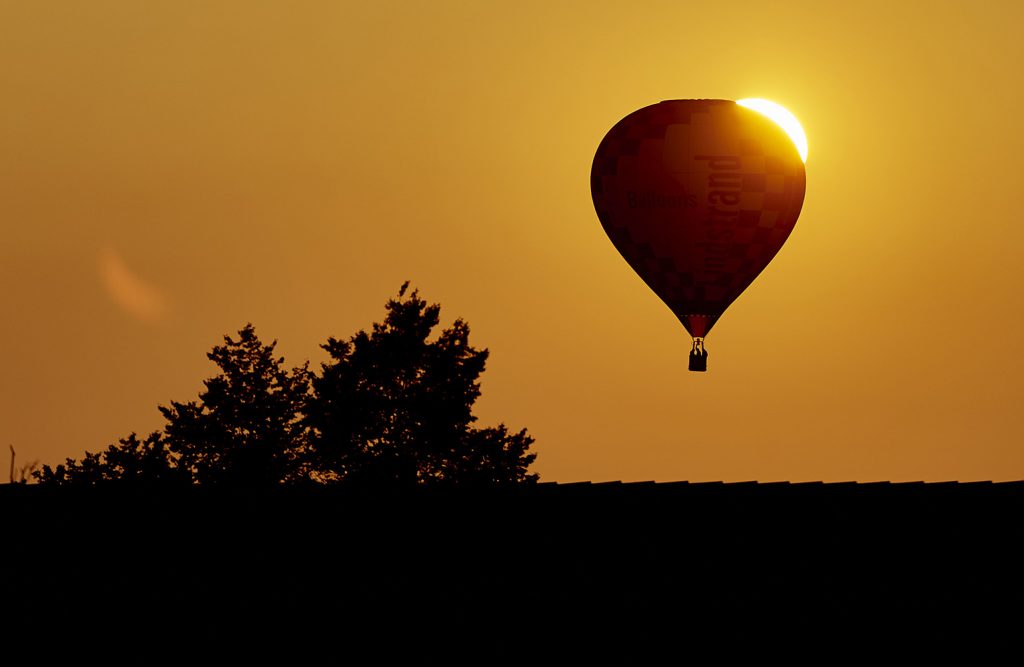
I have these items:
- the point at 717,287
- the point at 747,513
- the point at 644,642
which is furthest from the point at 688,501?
the point at 717,287

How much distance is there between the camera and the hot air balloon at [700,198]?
46156mm

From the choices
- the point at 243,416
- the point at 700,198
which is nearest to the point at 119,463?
the point at 243,416

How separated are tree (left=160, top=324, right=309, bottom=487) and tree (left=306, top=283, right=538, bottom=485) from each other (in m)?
0.74

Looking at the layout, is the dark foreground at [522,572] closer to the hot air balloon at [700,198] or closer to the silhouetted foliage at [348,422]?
the hot air balloon at [700,198]

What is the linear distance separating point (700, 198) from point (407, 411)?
2458cm

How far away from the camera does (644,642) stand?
79.9 feet

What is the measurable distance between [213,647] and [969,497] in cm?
904

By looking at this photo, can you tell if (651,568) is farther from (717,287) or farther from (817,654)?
(717,287)

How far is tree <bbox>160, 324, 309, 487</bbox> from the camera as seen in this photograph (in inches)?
2694

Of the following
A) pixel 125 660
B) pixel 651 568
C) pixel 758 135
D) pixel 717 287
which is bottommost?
pixel 125 660

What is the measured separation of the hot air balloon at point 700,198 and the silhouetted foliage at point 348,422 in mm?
20491

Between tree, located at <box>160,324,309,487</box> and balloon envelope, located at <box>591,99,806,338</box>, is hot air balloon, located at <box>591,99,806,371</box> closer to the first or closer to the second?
balloon envelope, located at <box>591,99,806,338</box>

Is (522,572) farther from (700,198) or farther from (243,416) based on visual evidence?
(243,416)

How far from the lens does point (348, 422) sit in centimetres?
6875
